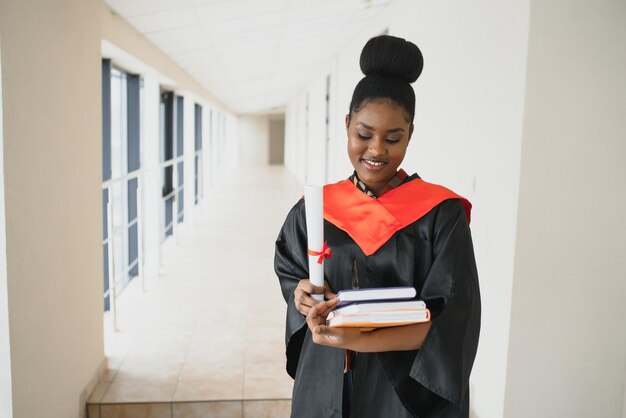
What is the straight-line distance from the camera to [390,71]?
45.2 inches

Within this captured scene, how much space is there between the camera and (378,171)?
116 centimetres

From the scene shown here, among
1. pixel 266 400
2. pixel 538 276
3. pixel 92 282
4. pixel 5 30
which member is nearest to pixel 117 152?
pixel 92 282

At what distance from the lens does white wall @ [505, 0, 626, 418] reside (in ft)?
5.90

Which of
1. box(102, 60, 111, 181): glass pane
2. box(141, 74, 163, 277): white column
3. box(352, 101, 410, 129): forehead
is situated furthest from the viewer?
box(141, 74, 163, 277): white column

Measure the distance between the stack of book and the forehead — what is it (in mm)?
303

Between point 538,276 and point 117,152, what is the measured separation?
3.42 metres

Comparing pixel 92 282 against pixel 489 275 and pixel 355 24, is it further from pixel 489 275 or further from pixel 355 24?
pixel 355 24

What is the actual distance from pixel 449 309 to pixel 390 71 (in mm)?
449

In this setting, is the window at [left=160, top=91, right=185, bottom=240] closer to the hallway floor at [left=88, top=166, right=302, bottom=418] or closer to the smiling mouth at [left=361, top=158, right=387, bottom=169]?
the hallway floor at [left=88, top=166, right=302, bottom=418]

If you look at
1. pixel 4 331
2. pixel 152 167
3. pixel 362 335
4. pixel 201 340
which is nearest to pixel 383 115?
pixel 362 335

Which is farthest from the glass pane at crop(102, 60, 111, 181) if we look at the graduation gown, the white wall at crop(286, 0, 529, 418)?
the graduation gown

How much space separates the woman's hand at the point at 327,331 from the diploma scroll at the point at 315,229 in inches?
1.9

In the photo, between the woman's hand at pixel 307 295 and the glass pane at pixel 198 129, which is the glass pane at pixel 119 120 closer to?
the woman's hand at pixel 307 295

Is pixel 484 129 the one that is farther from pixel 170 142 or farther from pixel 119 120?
pixel 170 142
